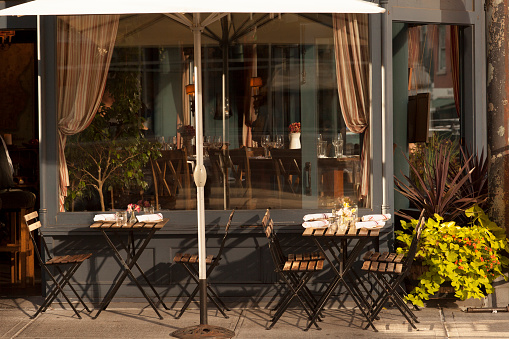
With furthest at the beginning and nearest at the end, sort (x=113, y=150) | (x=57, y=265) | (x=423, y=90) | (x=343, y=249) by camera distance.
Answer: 1. (x=423, y=90)
2. (x=113, y=150)
3. (x=57, y=265)
4. (x=343, y=249)

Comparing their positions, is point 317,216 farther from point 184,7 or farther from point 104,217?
point 184,7

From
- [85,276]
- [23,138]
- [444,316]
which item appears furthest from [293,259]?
[23,138]

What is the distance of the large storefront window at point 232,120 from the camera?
7.17m

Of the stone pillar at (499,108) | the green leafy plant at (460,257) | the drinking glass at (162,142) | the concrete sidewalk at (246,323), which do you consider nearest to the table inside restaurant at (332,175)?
the green leafy plant at (460,257)

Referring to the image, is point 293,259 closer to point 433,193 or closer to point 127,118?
point 433,193

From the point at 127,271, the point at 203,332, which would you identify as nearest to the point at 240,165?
the point at 127,271

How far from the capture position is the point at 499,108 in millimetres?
6922

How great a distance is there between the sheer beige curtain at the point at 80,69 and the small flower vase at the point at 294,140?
1911 millimetres

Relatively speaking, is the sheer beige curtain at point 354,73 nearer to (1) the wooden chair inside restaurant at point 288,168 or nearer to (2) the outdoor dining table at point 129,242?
(1) the wooden chair inside restaurant at point 288,168

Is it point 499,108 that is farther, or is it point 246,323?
point 499,108

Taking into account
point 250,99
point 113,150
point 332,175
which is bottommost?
point 332,175

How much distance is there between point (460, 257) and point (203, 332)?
241 centimetres

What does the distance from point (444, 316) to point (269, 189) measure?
2009 mm

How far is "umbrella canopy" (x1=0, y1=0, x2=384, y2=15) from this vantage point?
5023mm
